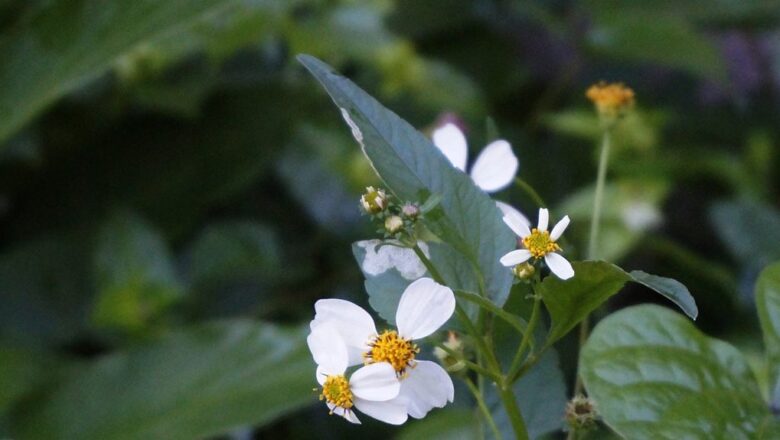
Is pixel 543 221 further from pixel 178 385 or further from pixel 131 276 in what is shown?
pixel 131 276

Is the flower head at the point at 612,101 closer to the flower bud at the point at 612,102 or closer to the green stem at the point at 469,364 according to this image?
the flower bud at the point at 612,102

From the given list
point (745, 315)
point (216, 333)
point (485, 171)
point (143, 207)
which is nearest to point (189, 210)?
point (143, 207)

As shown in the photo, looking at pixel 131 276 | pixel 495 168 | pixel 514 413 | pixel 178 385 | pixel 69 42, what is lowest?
pixel 514 413

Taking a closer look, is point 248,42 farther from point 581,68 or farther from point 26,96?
point 581,68

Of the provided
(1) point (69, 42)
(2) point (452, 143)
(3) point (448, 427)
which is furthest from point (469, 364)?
(1) point (69, 42)

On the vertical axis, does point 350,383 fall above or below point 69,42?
below
